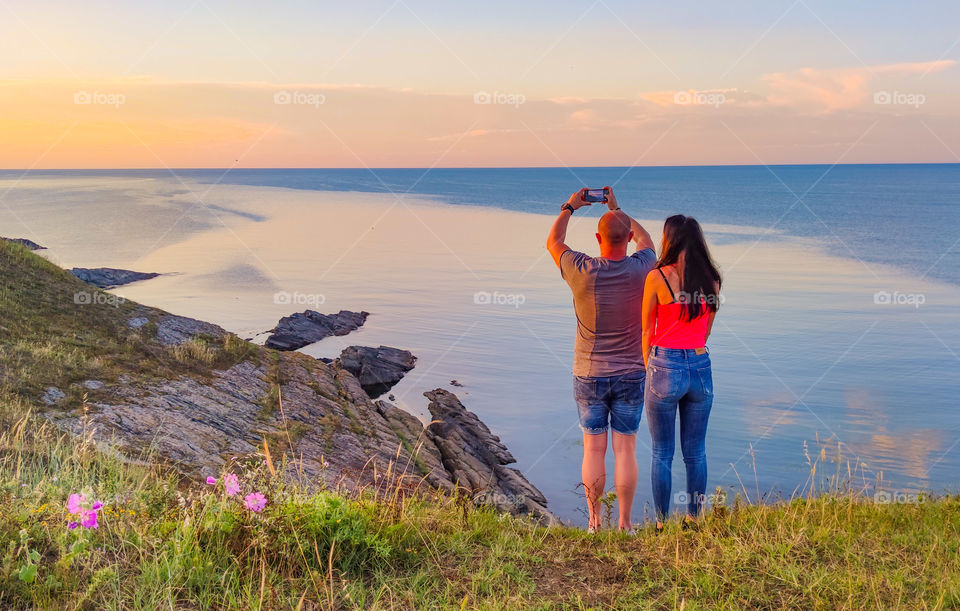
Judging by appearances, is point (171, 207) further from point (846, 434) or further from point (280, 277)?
point (846, 434)

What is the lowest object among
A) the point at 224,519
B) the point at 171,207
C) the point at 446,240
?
the point at 224,519

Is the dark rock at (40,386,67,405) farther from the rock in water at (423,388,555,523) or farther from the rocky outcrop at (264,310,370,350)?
the rocky outcrop at (264,310,370,350)

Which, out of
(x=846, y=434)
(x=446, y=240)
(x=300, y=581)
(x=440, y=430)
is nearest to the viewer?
(x=300, y=581)

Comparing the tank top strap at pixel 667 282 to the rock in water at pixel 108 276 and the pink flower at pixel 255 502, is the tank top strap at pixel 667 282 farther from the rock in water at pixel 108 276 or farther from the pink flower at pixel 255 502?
the rock in water at pixel 108 276

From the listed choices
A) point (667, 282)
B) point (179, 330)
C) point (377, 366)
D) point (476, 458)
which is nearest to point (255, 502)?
point (667, 282)

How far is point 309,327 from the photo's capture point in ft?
88.2

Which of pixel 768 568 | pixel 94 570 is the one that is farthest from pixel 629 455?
pixel 94 570

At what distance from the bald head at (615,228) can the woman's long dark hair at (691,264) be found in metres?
0.38

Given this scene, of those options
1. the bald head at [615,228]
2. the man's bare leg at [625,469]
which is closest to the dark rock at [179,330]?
the man's bare leg at [625,469]

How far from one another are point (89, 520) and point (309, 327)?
23.2 metres

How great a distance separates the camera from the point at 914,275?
41.7 meters

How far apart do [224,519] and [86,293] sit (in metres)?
10.6

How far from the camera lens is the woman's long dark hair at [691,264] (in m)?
5.60

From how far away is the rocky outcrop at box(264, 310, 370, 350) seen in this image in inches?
992
